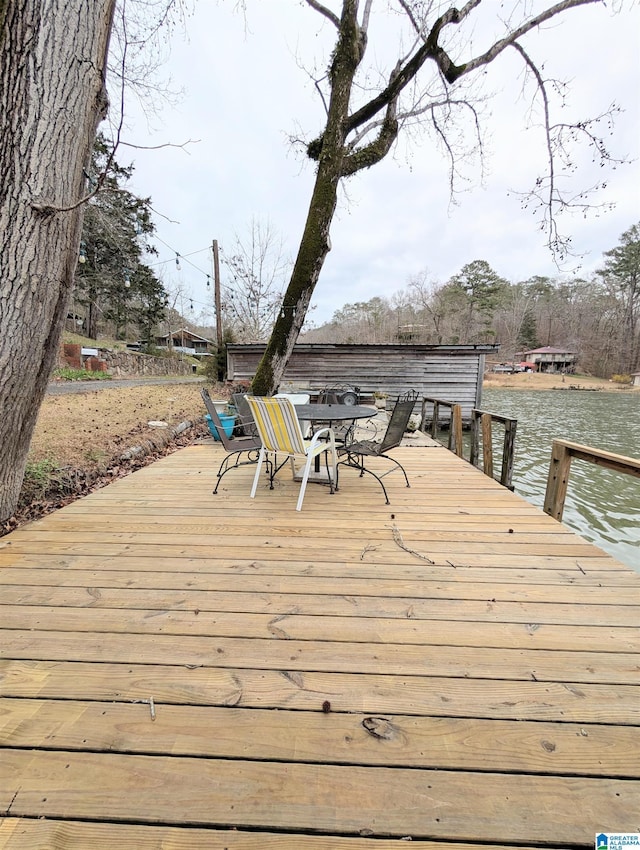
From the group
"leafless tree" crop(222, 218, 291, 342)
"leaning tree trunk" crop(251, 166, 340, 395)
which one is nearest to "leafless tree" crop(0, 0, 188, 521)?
"leaning tree trunk" crop(251, 166, 340, 395)

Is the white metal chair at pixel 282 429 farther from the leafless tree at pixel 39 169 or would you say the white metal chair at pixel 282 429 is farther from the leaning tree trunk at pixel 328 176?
the leaning tree trunk at pixel 328 176

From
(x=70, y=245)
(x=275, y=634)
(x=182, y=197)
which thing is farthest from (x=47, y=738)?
(x=182, y=197)

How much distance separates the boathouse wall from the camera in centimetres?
1139

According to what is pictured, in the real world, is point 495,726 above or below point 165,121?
below

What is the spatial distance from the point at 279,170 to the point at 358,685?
10.5m

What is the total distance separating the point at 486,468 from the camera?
456 centimetres

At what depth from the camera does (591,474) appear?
8305 millimetres

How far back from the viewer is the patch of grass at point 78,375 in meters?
14.7

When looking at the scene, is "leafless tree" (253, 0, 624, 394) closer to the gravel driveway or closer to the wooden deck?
the wooden deck

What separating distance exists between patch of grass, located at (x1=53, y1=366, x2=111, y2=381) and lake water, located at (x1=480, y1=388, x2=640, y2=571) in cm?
1631

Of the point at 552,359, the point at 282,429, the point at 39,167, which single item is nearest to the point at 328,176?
the point at 39,167

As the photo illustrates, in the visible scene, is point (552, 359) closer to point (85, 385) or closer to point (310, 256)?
point (310, 256)

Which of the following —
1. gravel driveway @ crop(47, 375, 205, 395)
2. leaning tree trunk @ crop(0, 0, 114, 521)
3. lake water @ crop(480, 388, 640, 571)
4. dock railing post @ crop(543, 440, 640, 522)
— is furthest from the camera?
gravel driveway @ crop(47, 375, 205, 395)

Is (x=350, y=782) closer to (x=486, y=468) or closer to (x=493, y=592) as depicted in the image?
(x=493, y=592)
